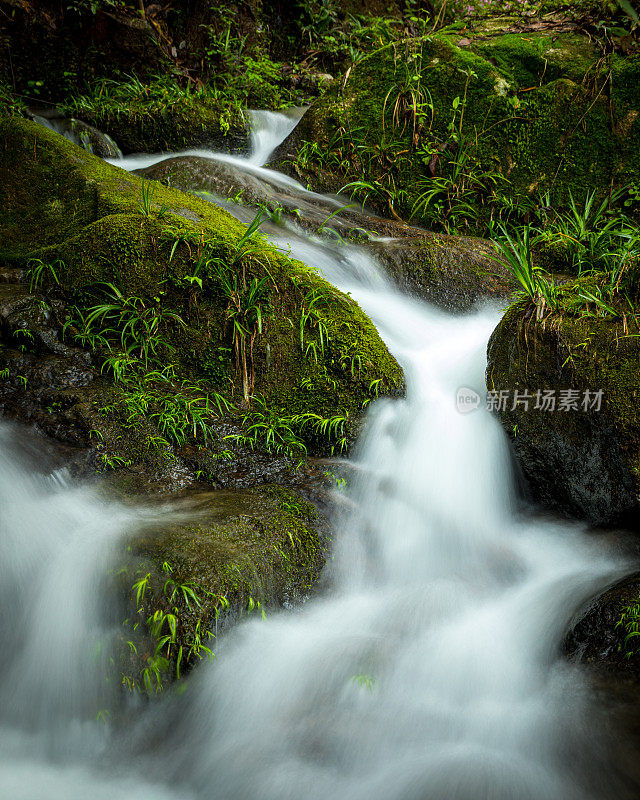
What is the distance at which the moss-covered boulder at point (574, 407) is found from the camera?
3000mm

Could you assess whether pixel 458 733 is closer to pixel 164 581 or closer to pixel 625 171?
pixel 164 581

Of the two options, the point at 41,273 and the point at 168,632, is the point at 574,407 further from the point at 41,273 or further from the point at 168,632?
the point at 41,273

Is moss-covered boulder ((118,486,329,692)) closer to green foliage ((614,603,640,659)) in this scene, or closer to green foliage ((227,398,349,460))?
green foliage ((227,398,349,460))

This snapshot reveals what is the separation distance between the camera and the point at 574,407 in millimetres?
3156

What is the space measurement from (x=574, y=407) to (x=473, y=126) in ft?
13.4

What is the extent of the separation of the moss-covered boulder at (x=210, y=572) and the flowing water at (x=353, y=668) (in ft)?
0.31

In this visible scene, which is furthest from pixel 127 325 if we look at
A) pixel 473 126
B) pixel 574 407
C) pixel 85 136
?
pixel 473 126

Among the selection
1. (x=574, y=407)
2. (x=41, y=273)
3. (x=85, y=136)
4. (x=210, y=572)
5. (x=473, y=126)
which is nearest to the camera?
(x=210, y=572)

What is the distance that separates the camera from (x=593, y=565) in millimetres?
2963

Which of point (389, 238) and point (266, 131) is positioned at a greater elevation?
point (266, 131)

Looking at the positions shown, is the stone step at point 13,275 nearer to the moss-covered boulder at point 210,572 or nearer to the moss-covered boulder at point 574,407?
the moss-covered boulder at point 210,572

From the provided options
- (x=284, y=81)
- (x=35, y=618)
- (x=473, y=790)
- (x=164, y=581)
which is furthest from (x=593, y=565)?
(x=284, y=81)

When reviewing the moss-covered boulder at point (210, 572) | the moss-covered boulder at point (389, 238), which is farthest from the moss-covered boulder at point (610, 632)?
the moss-covered boulder at point (389, 238)

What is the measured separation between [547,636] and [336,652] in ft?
3.02
